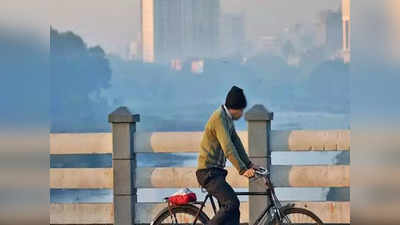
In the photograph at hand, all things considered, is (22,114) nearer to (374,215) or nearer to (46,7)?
(46,7)

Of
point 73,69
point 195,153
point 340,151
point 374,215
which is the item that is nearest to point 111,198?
point 195,153

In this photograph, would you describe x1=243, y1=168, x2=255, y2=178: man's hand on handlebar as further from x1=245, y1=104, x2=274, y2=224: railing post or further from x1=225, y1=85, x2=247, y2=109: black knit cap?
x1=245, y1=104, x2=274, y2=224: railing post

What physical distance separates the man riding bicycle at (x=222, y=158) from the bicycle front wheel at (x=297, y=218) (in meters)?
0.40

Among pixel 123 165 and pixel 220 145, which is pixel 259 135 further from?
pixel 220 145

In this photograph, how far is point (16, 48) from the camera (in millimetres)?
2447

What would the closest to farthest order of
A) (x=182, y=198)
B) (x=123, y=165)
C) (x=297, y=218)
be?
(x=182, y=198)
(x=297, y=218)
(x=123, y=165)

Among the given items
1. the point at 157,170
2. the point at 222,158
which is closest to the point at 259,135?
the point at 157,170

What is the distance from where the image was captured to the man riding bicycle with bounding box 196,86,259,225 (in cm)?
563

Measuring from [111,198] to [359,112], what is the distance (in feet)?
20.6

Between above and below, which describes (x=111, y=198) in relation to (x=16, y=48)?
below

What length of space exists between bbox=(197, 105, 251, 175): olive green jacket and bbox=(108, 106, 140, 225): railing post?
2.82 m

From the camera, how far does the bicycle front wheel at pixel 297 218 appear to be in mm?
6016

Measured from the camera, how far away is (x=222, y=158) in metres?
5.80

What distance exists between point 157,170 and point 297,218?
2691mm
